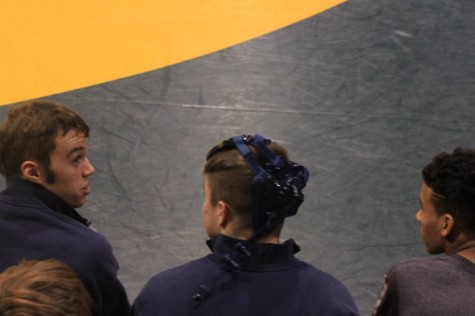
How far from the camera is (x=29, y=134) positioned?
1867 mm

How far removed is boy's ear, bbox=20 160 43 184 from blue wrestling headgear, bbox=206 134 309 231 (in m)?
0.41

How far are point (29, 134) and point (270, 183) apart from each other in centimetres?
57

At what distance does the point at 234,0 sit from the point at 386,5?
2.53 ft

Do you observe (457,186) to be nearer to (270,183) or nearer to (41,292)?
(270,183)

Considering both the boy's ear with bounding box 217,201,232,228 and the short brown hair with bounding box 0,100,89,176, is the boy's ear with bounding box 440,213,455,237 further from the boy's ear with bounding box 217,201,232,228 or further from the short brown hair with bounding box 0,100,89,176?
the short brown hair with bounding box 0,100,89,176

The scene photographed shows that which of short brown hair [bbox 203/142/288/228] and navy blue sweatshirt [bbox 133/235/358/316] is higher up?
short brown hair [bbox 203/142/288/228]

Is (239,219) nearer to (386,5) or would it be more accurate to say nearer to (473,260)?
(473,260)

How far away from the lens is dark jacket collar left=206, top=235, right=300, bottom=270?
5.30ft

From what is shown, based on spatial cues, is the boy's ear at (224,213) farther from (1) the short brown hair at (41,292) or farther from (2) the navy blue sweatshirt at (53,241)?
(1) the short brown hair at (41,292)

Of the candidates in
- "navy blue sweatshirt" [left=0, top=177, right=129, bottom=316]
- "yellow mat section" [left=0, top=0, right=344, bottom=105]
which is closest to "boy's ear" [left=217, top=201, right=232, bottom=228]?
"navy blue sweatshirt" [left=0, top=177, right=129, bottom=316]

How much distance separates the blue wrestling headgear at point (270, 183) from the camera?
161 cm

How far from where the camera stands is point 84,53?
4.14 m

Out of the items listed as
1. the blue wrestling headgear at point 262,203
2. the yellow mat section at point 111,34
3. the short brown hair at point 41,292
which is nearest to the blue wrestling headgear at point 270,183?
the blue wrestling headgear at point 262,203

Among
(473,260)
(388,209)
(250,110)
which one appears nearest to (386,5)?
(250,110)
